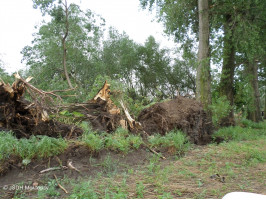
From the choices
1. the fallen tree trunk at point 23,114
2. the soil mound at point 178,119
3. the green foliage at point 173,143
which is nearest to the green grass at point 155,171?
the green foliage at point 173,143

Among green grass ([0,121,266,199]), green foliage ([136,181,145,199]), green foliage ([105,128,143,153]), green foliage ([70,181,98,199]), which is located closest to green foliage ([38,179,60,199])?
green grass ([0,121,266,199])

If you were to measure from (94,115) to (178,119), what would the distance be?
2.67 meters

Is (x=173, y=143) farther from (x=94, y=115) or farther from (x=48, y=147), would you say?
(x=48, y=147)

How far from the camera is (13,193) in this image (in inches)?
136

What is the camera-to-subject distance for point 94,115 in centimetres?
703

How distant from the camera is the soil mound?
7.45 meters

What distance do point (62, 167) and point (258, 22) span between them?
13.2 m

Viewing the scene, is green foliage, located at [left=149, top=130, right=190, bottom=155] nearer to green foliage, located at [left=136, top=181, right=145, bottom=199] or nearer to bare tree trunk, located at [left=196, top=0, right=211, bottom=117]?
green foliage, located at [left=136, top=181, right=145, bottom=199]

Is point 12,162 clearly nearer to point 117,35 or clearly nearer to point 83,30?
point 83,30

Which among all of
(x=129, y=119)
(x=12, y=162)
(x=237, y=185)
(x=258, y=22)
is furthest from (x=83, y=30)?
(x=237, y=185)

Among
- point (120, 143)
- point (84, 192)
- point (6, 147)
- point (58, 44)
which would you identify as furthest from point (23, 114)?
point (58, 44)

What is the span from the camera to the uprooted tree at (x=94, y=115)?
213 inches

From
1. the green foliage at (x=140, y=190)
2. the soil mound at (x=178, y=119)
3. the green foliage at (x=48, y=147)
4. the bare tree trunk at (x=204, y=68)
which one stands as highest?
the bare tree trunk at (x=204, y=68)

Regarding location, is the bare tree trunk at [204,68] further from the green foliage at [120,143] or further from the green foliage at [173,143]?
the green foliage at [120,143]
